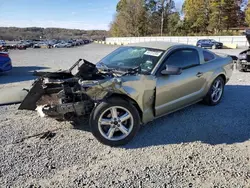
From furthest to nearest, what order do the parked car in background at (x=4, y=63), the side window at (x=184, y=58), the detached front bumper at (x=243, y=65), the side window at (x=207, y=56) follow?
the detached front bumper at (x=243, y=65) → the parked car in background at (x=4, y=63) → the side window at (x=207, y=56) → the side window at (x=184, y=58)

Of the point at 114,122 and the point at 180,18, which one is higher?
the point at 180,18

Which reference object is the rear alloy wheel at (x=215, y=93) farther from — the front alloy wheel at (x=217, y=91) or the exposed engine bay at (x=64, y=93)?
the exposed engine bay at (x=64, y=93)

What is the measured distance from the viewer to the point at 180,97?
4.47 m

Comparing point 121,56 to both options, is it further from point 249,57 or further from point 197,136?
point 249,57

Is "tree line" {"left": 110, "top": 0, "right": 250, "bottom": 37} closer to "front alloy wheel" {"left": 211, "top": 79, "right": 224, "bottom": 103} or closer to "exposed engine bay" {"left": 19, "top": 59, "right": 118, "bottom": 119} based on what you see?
"front alloy wheel" {"left": 211, "top": 79, "right": 224, "bottom": 103}

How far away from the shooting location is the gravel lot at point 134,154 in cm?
282

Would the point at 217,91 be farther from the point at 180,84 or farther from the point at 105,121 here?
the point at 105,121

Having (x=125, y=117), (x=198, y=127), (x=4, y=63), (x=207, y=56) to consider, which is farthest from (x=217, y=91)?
(x=4, y=63)

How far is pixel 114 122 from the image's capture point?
360 cm

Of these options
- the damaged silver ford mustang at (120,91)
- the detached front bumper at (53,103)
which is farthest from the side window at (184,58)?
the detached front bumper at (53,103)

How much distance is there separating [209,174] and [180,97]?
178 cm

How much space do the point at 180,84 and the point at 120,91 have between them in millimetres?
1327

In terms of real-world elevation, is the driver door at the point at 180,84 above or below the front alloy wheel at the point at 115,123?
above

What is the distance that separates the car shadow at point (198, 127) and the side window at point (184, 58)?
102 cm
